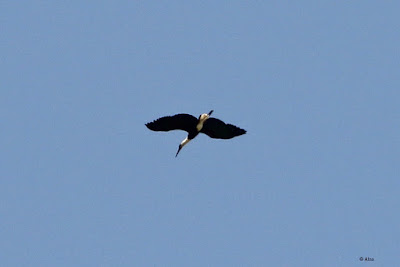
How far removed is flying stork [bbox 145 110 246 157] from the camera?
21.7 m

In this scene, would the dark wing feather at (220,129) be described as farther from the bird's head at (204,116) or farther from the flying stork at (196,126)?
the bird's head at (204,116)

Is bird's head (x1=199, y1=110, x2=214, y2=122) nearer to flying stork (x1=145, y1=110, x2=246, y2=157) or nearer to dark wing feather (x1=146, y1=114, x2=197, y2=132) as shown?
flying stork (x1=145, y1=110, x2=246, y2=157)

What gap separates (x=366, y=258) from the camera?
20688mm

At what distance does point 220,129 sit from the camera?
22.8 m

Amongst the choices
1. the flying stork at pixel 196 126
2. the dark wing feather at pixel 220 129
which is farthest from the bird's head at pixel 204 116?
the dark wing feather at pixel 220 129

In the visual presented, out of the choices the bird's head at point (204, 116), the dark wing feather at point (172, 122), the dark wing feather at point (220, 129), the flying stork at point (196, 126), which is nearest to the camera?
the dark wing feather at point (172, 122)

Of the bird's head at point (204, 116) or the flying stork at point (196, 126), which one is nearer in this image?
the flying stork at point (196, 126)

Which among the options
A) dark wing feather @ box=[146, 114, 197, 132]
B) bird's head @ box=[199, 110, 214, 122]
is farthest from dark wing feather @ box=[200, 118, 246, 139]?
dark wing feather @ box=[146, 114, 197, 132]

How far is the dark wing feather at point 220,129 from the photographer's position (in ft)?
73.4

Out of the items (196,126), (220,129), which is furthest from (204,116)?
(220,129)

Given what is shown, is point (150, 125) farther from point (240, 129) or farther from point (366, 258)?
point (366, 258)

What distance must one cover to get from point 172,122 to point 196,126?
1.30 metres

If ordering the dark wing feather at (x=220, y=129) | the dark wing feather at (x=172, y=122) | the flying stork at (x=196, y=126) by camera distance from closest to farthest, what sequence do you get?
the dark wing feather at (x=172, y=122) < the flying stork at (x=196, y=126) < the dark wing feather at (x=220, y=129)

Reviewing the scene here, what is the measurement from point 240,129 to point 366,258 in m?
7.58
